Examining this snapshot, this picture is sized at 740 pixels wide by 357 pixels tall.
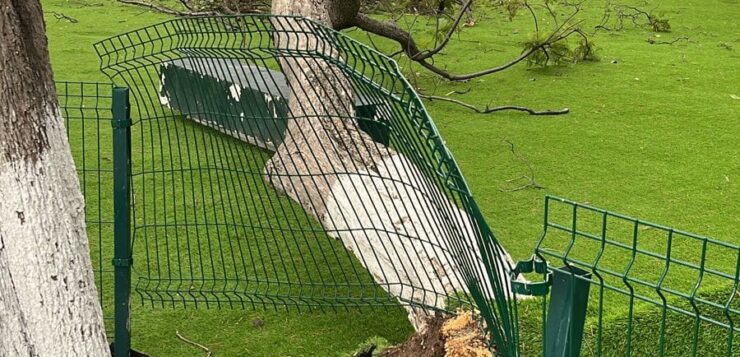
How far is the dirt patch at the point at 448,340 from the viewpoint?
2963 millimetres

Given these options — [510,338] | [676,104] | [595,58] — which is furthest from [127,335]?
[595,58]

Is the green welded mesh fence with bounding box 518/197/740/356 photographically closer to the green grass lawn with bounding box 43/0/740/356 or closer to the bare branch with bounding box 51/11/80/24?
the green grass lawn with bounding box 43/0/740/356

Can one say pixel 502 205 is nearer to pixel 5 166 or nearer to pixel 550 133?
pixel 550 133

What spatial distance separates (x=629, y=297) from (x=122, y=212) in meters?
1.99

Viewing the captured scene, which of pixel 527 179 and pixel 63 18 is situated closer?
pixel 527 179

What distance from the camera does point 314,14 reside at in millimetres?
5496

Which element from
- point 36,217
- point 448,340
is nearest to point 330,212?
point 448,340

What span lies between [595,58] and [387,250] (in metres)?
5.47

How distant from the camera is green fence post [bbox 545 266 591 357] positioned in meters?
1.98

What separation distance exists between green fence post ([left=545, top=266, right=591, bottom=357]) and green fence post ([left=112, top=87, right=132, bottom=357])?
178 centimetres

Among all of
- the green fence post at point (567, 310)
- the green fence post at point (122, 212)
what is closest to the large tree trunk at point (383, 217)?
the green fence post at point (122, 212)

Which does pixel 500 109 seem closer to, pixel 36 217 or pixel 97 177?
pixel 97 177

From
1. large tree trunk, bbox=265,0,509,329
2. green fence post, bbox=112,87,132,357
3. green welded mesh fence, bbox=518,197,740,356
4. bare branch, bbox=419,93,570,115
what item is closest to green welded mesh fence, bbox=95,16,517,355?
large tree trunk, bbox=265,0,509,329

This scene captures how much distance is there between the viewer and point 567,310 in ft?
6.57
